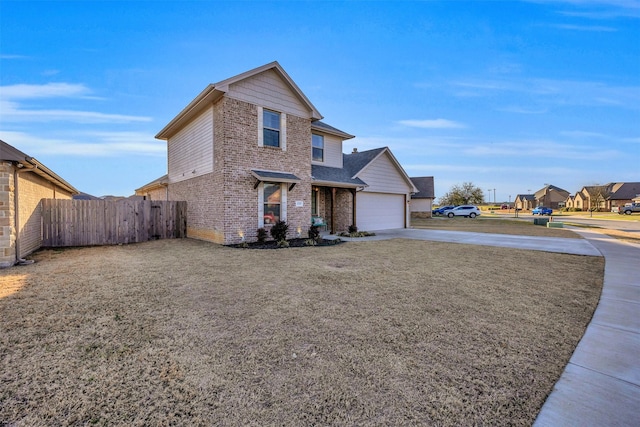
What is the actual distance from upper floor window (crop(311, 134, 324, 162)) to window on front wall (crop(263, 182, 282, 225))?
472 cm

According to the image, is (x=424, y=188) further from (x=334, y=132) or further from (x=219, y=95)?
(x=219, y=95)

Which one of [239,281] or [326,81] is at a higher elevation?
[326,81]

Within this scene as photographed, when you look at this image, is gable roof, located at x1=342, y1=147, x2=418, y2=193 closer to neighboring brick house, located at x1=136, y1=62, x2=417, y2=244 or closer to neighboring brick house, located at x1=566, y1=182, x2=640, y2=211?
neighboring brick house, located at x1=136, y1=62, x2=417, y2=244

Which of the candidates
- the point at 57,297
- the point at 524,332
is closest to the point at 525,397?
the point at 524,332

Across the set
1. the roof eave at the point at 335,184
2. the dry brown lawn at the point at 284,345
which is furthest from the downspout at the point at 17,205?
the roof eave at the point at 335,184

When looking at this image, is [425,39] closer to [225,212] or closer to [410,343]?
[225,212]

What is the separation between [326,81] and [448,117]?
1247 cm

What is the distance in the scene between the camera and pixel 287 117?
1227 cm

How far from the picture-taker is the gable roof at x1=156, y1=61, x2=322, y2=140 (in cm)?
1019

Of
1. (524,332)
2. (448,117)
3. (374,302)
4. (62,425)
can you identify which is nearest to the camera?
(62,425)

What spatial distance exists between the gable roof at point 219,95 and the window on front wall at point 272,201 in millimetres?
3972

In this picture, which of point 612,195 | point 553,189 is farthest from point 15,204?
point 553,189

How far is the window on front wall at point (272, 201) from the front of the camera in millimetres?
11727

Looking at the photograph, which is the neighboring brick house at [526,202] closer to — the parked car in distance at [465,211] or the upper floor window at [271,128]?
the parked car in distance at [465,211]
